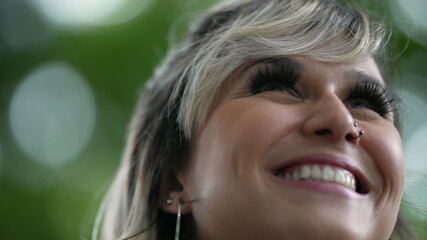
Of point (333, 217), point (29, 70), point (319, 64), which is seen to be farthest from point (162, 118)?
point (29, 70)

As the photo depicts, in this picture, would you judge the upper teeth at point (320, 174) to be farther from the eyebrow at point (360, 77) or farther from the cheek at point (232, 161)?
the eyebrow at point (360, 77)

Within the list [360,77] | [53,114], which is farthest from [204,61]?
[53,114]

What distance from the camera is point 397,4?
431cm

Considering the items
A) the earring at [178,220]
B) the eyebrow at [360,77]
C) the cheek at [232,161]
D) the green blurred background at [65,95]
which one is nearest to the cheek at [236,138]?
the cheek at [232,161]

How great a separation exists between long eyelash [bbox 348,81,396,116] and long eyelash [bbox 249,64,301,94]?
0.57 feet

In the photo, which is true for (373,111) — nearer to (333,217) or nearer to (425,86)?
(333,217)

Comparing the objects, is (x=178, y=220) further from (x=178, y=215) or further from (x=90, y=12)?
(x=90, y=12)

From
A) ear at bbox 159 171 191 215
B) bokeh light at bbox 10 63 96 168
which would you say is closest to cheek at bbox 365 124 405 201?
ear at bbox 159 171 191 215

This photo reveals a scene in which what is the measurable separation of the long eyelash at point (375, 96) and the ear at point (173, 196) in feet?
1.85

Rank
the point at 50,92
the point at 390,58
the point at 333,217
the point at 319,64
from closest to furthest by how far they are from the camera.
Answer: the point at 333,217
the point at 319,64
the point at 390,58
the point at 50,92

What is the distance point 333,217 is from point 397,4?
3188mm

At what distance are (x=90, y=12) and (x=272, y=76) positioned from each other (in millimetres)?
3993

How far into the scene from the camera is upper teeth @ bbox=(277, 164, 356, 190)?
5.05 ft

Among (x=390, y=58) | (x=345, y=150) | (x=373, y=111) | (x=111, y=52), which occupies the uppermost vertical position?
(x=111, y=52)
